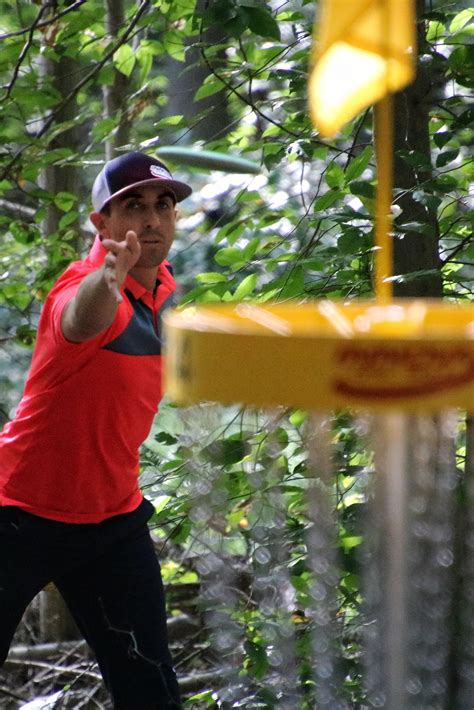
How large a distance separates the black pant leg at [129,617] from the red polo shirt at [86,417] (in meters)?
0.14

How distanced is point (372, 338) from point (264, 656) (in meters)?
0.49

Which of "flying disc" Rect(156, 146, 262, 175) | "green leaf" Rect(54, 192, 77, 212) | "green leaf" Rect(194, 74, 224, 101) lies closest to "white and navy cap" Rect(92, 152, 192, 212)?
"green leaf" Rect(194, 74, 224, 101)

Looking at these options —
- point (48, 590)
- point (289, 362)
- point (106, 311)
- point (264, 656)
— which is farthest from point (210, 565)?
point (48, 590)

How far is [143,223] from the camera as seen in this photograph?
2309 mm

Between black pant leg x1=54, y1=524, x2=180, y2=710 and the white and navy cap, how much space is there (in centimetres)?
74

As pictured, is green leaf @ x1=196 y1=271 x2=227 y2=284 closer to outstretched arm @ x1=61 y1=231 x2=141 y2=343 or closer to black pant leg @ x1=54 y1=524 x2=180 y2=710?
outstretched arm @ x1=61 y1=231 x2=141 y2=343

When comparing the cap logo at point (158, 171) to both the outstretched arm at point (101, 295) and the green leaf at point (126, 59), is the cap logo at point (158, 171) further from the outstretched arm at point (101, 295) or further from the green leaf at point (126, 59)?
the green leaf at point (126, 59)

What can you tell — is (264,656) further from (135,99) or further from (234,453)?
(135,99)

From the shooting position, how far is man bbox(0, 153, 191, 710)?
2203 millimetres

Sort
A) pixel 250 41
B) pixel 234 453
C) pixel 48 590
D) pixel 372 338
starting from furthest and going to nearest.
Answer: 1. pixel 48 590
2. pixel 250 41
3. pixel 234 453
4. pixel 372 338

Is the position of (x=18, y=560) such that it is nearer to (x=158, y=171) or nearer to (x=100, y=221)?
(x=100, y=221)

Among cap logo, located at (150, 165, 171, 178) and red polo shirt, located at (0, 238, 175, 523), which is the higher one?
cap logo, located at (150, 165, 171, 178)

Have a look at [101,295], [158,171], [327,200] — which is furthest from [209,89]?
[101,295]

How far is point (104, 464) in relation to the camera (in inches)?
89.8
